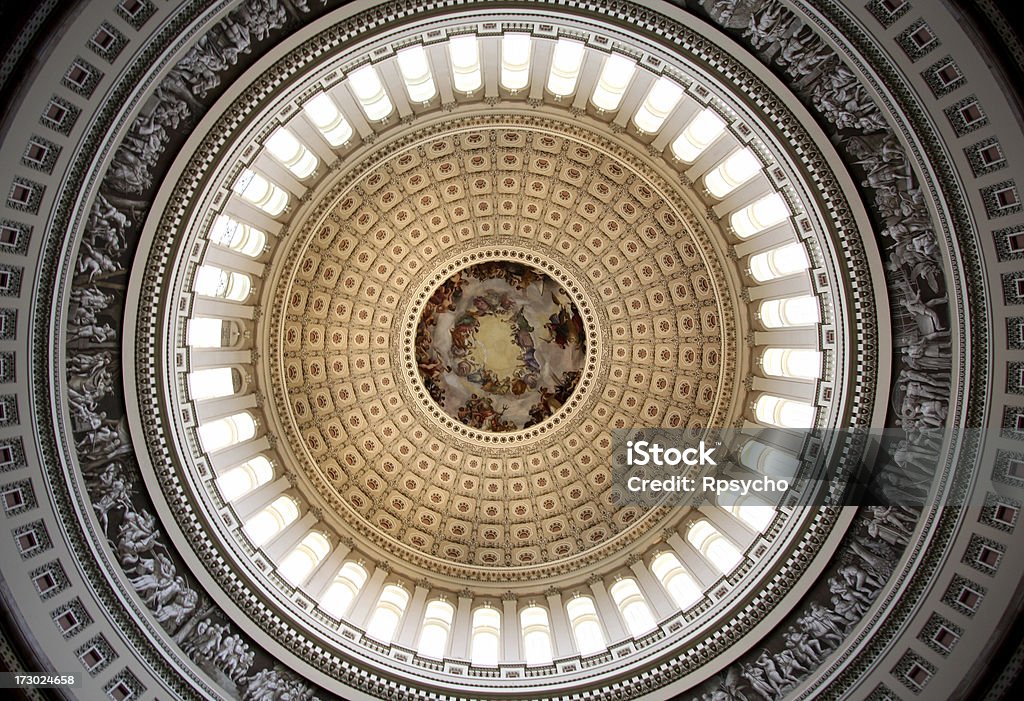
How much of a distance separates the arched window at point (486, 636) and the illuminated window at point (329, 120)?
16.1 meters

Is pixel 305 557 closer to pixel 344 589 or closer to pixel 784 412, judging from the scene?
pixel 344 589

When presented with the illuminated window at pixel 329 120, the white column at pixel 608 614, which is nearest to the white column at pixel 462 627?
the white column at pixel 608 614

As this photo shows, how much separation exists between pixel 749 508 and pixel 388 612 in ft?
39.4

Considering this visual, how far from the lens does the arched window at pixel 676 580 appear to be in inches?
782

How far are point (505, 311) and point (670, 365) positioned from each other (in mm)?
6617

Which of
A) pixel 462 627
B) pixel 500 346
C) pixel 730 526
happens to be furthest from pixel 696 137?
pixel 462 627

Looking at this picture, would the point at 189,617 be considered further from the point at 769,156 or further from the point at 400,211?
the point at 769,156

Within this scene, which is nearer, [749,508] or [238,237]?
[238,237]

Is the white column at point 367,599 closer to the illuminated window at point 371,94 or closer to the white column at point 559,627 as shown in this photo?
the white column at point 559,627

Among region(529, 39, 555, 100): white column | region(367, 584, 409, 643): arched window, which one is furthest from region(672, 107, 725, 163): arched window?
region(367, 584, 409, 643): arched window

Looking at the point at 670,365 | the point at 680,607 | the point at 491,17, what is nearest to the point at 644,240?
the point at 670,365

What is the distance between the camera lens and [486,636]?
2122 centimetres

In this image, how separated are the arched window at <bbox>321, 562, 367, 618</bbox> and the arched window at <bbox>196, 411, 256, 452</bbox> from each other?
555cm

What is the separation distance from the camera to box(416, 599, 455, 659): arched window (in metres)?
20.7
